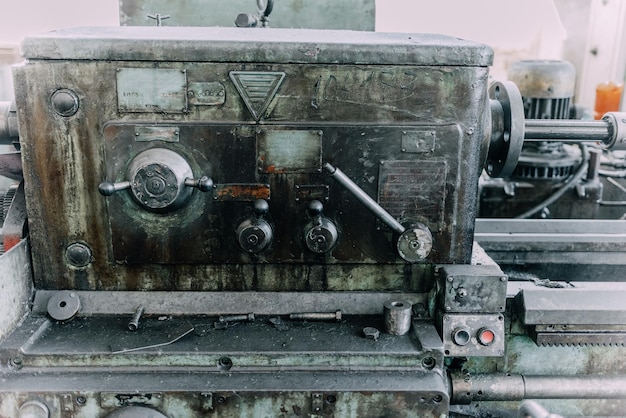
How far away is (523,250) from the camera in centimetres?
231

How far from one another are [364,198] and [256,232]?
1.03 ft

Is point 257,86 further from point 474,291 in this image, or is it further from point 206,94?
point 474,291

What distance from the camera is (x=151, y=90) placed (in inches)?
64.3

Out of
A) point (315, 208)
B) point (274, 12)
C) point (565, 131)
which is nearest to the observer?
point (315, 208)

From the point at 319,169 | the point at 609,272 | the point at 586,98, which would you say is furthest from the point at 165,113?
the point at 586,98

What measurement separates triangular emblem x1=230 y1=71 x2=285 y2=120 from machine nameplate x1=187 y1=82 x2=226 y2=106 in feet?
0.16

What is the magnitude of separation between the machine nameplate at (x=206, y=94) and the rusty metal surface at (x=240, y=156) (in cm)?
2

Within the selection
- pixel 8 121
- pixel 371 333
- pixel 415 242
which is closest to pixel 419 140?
pixel 415 242

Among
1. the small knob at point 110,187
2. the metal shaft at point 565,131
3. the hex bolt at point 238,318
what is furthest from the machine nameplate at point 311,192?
the metal shaft at point 565,131

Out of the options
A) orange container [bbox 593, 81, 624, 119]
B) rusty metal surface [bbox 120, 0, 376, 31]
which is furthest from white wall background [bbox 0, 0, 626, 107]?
rusty metal surface [bbox 120, 0, 376, 31]

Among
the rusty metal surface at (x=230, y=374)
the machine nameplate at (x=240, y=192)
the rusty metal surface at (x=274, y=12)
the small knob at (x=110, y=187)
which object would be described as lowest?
the rusty metal surface at (x=230, y=374)

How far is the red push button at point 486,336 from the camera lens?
168cm

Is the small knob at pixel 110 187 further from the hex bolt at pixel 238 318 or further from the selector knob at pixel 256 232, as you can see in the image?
the hex bolt at pixel 238 318

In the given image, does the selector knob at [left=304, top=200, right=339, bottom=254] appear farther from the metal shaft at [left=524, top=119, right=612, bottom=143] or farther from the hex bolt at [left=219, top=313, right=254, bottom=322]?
the metal shaft at [left=524, top=119, right=612, bottom=143]
